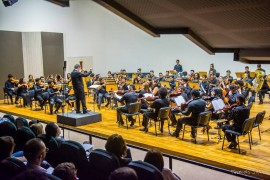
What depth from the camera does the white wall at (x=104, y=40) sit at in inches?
661

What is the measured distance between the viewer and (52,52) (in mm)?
17516

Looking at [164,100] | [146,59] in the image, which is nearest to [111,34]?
[146,59]

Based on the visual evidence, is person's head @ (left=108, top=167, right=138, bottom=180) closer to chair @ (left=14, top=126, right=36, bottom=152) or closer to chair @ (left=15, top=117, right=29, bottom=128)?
chair @ (left=14, top=126, right=36, bottom=152)

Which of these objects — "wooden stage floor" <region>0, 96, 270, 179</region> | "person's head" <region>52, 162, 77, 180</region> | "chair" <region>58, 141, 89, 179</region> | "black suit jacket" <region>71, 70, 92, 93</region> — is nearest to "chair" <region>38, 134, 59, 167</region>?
"chair" <region>58, 141, 89, 179</region>

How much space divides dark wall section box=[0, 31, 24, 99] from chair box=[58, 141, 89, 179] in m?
13.0

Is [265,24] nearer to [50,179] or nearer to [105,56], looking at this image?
[50,179]

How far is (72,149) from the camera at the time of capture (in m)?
3.99

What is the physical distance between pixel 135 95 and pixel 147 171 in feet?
21.3

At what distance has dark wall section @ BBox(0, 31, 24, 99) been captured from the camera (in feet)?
50.3

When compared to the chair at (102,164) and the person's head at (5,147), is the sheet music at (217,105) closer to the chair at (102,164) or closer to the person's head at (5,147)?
the chair at (102,164)

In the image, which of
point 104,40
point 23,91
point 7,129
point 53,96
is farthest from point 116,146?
point 104,40

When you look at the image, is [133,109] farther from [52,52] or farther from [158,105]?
[52,52]

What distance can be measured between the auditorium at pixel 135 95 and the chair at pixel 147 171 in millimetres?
11

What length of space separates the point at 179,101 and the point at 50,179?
20.8ft
